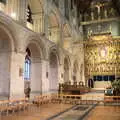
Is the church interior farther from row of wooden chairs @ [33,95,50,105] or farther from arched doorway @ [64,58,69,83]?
arched doorway @ [64,58,69,83]

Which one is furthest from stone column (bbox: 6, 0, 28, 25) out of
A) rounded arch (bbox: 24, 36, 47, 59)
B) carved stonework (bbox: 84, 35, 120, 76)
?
carved stonework (bbox: 84, 35, 120, 76)

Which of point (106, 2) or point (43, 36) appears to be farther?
point (106, 2)

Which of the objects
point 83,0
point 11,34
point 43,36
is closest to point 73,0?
point 83,0

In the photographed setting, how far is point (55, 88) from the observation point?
19.4 m

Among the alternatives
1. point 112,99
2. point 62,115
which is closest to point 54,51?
point 112,99

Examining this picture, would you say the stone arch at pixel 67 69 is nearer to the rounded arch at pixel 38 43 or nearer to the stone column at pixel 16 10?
the rounded arch at pixel 38 43

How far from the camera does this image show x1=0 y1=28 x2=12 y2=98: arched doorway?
12078mm

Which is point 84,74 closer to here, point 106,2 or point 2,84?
point 106,2

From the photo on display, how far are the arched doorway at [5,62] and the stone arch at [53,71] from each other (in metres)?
7.19

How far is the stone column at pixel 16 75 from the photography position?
12.3 m

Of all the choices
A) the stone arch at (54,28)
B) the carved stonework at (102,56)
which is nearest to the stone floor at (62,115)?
the stone arch at (54,28)

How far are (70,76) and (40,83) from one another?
27.7 ft

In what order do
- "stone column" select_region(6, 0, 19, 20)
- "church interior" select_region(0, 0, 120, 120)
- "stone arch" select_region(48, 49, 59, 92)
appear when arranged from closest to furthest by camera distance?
"church interior" select_region(0, 0, 120, 120)
"stone column" select_region(6, 0, 19, 20)
"stone arch" select_region(48, 49, 59, 92)

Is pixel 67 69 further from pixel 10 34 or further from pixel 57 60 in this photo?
pixel 10 34
